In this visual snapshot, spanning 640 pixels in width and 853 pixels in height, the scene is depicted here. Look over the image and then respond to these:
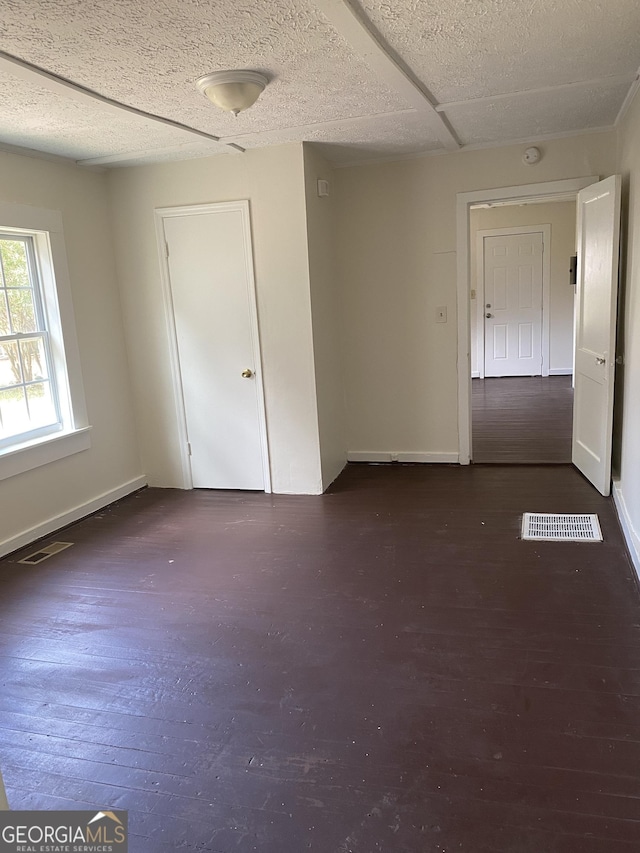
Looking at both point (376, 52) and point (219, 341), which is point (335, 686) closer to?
point (376, 52)

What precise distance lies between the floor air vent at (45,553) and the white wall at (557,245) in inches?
267

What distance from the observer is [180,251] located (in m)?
4.46

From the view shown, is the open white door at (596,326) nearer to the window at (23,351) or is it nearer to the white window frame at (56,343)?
the white window frame at (56,343)

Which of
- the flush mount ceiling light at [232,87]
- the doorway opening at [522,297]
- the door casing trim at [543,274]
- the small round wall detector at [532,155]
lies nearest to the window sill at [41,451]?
the flush mount ceiling light at [232,87]

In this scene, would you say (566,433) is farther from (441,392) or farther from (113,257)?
(113,257)

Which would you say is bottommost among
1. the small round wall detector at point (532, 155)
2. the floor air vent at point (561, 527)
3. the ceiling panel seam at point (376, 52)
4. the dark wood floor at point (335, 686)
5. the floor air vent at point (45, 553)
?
the dark wood floor at point (335, 686)

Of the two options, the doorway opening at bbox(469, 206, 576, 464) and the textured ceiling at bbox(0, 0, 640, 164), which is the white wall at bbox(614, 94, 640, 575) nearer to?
the textured ceiling at bbox(0, 0, 640, 164)

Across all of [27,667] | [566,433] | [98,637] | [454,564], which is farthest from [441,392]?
[27,667]

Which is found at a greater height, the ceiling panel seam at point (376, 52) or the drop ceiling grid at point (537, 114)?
the drop ceiling grid at point (537, 114)

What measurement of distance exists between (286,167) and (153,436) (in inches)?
89.7

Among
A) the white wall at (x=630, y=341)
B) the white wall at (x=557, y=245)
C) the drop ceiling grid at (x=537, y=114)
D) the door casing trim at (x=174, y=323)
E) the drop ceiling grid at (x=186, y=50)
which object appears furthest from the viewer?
the white wall at (x=557, y=245)

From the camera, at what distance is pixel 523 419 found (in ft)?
20.6

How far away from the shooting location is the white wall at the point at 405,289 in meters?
4.61

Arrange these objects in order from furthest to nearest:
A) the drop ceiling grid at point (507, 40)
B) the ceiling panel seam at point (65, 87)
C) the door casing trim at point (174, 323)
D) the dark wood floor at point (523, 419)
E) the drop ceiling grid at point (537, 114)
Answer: the dark wood floor at point (523, 419) → the door casing trim at point (174, 323) → the drop ceiling grid at point (537, 114) → the ceiling panel seam at point (65, 87) → the drop ceiling grid at point (507, 40)
